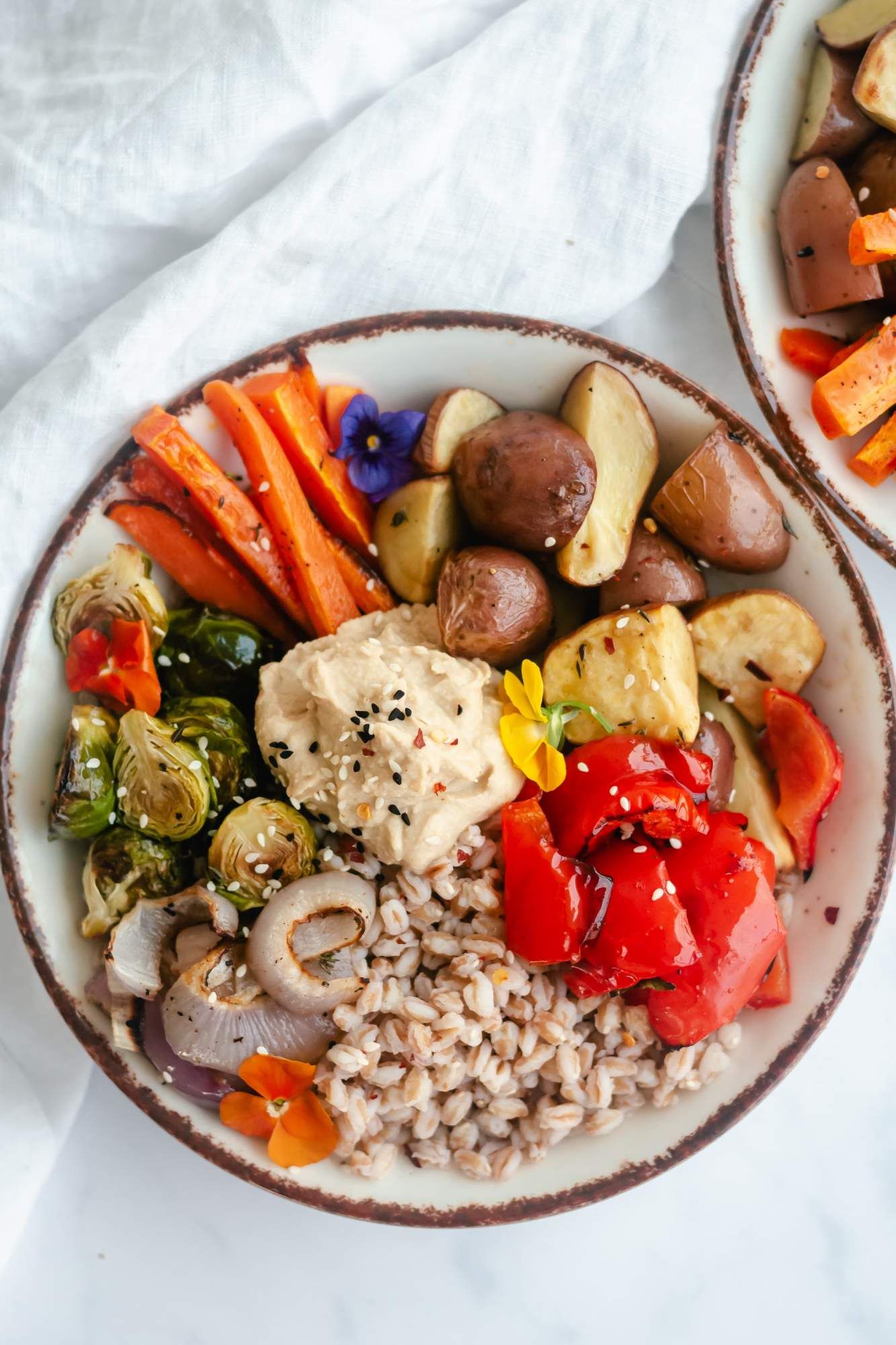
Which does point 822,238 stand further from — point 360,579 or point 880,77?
point 360,579

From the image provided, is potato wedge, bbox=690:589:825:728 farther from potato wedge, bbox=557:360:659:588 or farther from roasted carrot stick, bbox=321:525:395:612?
roasted carrot stick, bbox=321:525:395:612

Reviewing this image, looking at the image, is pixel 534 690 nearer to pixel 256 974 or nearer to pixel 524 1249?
pixel 256 974

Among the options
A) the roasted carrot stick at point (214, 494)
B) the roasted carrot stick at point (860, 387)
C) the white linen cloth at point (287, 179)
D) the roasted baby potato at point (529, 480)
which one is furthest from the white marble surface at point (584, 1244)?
the roasted carrot stick at point (214, 494)

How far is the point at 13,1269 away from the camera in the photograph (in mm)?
2256

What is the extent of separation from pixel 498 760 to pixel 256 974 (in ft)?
1.89

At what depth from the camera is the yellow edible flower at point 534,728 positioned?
6.20 ft

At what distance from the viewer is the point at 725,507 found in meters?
1.92

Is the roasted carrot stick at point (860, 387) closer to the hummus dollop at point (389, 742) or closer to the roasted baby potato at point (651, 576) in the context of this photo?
the roasted baby potato at point (651, 576)

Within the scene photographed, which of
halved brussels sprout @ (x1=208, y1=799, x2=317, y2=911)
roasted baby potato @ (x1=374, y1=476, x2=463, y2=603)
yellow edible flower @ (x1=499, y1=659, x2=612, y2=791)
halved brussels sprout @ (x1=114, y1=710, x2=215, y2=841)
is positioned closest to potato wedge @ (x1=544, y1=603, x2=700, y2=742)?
yellow edible flower @ (x1=499, y1=659, x2=612, y2=791)

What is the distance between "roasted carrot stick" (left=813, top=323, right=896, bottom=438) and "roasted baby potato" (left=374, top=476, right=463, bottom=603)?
0.74 meters

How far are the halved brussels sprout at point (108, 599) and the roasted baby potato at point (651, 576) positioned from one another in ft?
2.85

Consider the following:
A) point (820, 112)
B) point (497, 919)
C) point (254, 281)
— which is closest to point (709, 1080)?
point (497, 919)

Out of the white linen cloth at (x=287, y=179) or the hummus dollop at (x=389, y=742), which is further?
the white linen cloth at (x=287, y=179)

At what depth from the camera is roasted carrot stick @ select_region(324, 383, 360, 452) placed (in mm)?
2020
